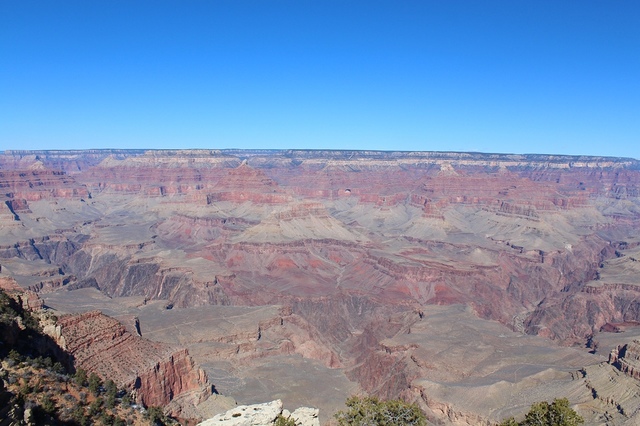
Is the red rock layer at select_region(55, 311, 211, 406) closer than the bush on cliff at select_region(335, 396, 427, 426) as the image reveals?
No

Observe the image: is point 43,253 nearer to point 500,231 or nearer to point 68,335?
point 68,335

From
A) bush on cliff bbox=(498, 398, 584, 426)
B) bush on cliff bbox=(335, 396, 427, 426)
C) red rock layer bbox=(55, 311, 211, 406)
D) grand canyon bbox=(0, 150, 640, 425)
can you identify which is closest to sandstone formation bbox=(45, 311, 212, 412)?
red rock layer bbox=(55, 311, 211, 406)

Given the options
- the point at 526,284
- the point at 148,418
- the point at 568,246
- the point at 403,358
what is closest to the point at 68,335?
the point at 148,418

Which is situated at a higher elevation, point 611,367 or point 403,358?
point 611,367

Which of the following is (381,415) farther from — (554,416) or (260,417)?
(554,416)

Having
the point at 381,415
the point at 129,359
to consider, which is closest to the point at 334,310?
the point at 129,359

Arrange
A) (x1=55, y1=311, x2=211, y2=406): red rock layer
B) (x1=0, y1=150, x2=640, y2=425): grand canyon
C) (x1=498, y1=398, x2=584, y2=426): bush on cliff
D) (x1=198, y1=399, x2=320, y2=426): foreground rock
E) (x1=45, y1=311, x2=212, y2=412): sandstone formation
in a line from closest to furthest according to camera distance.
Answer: (x1=498, y1=398, x2=584, y2=426): bush on cliff, (x1=198, y1=399, x2=320, y2=426): foreground rock, (x1=45, y1=311, x2=212, y2=412): sandstone formation, (x1=55, y1=311, x2=211, y2=406): red rock layer, (x1=0, y1=150, x2=640, y2=425): grand canyon

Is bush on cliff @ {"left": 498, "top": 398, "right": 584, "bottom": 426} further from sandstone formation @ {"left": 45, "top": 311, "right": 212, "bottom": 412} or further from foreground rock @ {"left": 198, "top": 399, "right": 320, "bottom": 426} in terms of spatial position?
sandstone formation @ {"left": 45, "top": 311, "right": 212, "bottom": 412}

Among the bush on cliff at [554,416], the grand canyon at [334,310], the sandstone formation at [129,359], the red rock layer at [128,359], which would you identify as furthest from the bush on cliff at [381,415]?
the grand canyon at [334,310]
